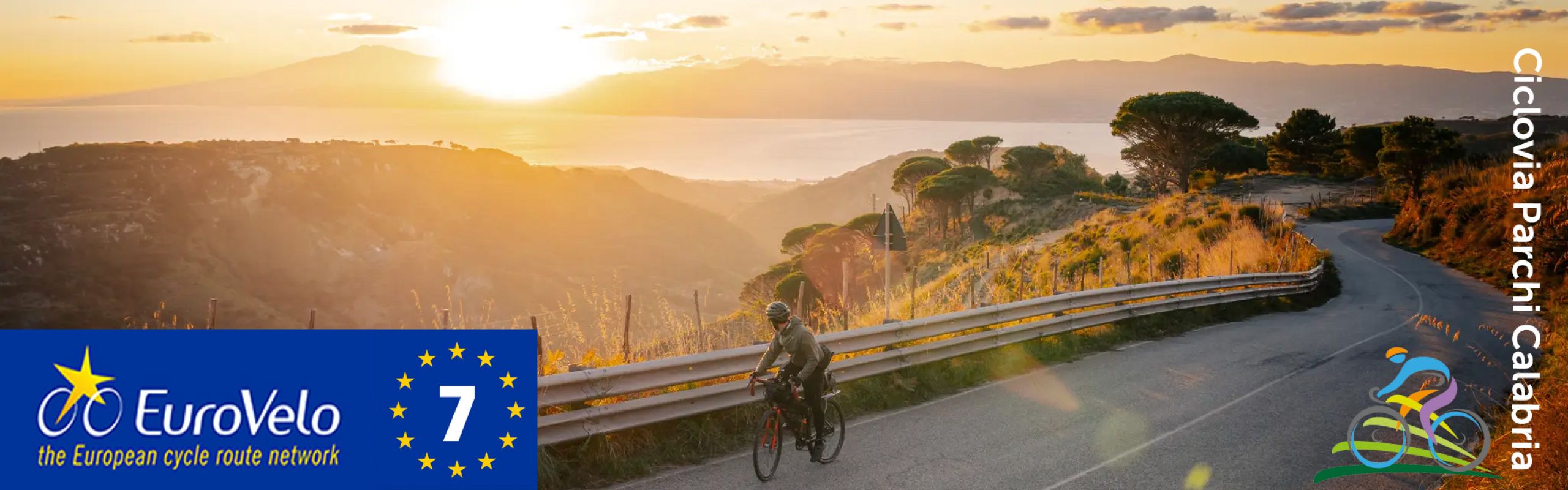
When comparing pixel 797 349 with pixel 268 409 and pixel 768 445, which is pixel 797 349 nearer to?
pixel 768 445

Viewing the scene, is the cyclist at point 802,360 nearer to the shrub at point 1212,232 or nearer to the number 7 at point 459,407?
the number 7 at point 459,407

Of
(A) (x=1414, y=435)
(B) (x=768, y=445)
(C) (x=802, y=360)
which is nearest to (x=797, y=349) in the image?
(C) (x=802, y=360)

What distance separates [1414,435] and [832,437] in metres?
5.87

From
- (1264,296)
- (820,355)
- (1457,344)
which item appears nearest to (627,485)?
(820,355)

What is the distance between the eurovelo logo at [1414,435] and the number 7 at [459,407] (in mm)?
7041

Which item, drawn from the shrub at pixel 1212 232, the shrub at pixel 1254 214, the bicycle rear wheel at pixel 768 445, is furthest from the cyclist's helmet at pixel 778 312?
the shrub at pixel 1254 214

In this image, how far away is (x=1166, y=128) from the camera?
193 ft

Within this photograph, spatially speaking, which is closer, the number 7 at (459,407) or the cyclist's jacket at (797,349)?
the number 7 at (459,407)

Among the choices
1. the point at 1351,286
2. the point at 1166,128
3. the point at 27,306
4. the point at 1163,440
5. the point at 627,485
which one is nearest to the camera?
the point at 627,485

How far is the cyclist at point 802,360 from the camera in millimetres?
7895

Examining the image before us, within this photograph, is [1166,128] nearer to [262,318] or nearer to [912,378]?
[912,378]

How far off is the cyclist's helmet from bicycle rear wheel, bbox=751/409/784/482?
75 centimetres

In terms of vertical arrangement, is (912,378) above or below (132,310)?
above

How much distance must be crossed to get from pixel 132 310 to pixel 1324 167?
582 feet
